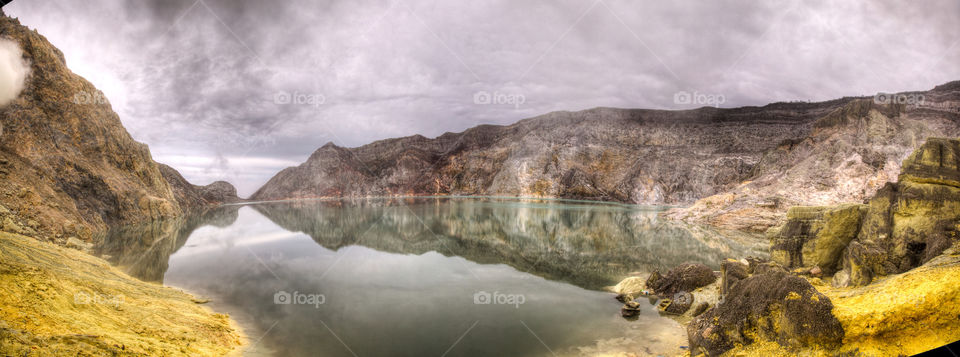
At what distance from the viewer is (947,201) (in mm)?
6758

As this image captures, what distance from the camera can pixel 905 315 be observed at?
4602 mm

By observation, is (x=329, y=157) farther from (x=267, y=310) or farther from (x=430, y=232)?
(x=267, y=310)

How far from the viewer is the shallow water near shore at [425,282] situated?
9289 millimetres

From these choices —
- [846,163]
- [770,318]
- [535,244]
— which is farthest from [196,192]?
[846,163]

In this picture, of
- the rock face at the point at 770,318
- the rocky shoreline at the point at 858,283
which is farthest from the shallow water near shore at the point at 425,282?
the rocky shoreline at the point at 858,283

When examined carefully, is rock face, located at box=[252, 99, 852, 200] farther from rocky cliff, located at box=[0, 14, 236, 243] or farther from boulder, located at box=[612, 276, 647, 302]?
rocky cliff, located at box=[0, 14, 236, 243]

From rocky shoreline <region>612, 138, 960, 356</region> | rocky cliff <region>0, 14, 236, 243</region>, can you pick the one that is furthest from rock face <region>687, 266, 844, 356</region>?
rocky cliff <region>0, 14, 236, 243</region>

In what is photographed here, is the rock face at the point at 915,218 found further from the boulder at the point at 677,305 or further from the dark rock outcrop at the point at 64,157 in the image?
the dark rock outcrop at the point at 64,157

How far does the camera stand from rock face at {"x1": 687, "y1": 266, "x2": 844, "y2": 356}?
5320mm

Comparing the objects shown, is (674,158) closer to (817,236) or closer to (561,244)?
(561,244)

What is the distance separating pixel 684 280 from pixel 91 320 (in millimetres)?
15122

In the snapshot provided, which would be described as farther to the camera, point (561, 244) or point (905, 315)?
point (561, 244)

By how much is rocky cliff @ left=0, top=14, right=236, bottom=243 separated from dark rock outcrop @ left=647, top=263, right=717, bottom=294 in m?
25.1

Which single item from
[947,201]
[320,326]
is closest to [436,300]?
[320,326]
